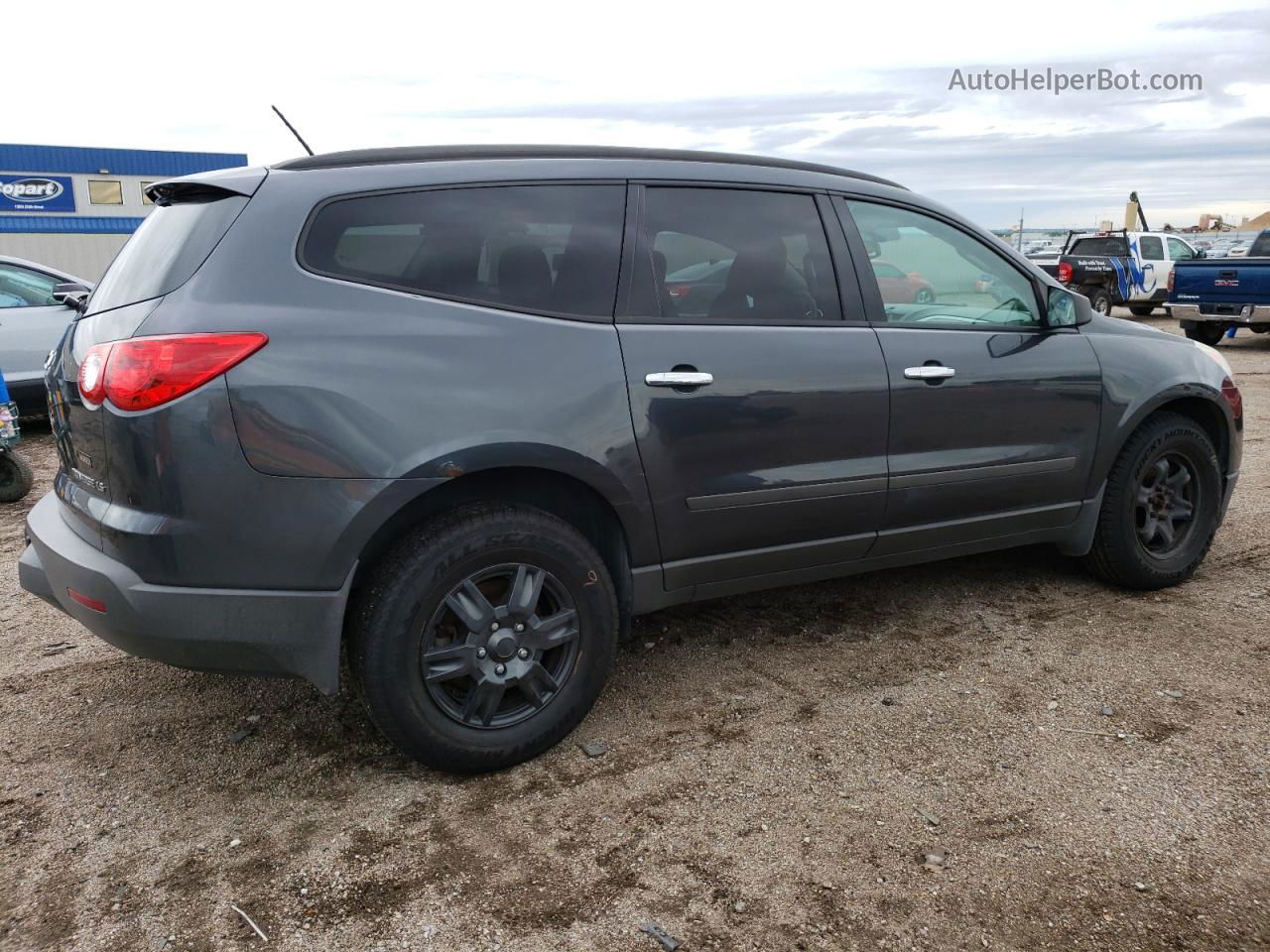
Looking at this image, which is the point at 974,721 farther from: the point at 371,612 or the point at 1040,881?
the point at 371,612

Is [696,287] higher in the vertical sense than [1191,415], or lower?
higher

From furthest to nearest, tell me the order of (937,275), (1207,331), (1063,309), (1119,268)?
(1119,268) < (1207,331) < (1063,309) < (937,275)

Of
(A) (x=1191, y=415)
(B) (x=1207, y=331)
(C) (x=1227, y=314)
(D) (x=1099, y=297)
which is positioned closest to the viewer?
(A) (x=1191, y=415)

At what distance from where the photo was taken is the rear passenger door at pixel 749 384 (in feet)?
10.5

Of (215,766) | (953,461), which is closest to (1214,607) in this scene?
(953,461)

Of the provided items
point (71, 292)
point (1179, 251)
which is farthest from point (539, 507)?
point (1179, 251)

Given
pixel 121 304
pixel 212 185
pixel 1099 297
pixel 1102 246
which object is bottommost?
pixel 1099 297

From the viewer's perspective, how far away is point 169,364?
2594mm

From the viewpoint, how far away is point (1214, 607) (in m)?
4.36

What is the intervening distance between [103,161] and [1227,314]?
102 feet

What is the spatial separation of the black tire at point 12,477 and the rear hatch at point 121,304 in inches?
156

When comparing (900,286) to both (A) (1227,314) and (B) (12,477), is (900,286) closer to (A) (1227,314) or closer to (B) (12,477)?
(B) (12,477)

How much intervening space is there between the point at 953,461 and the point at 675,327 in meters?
1.26

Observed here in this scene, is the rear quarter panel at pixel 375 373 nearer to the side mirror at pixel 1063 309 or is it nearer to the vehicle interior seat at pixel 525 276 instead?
the vehicle interior seat at pixel 525 276
